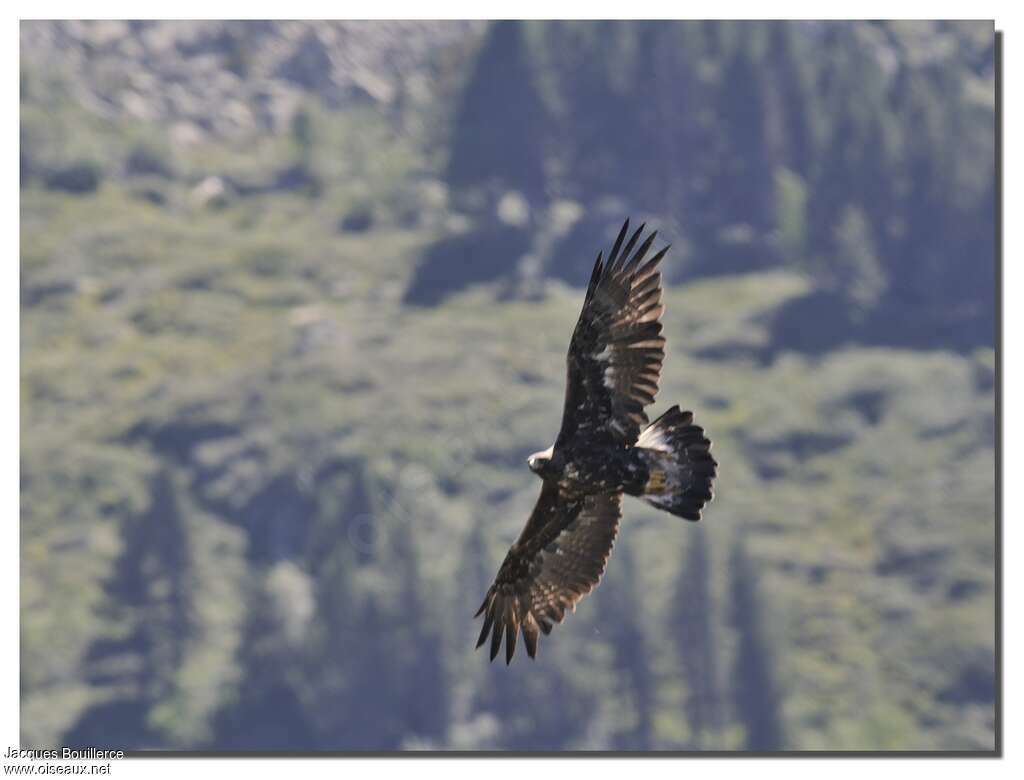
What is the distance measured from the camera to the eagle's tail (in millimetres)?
21859

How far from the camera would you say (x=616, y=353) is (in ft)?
72.6

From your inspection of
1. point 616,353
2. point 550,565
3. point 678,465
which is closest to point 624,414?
point 616,353

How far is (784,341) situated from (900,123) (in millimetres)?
43014

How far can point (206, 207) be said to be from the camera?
589 feet

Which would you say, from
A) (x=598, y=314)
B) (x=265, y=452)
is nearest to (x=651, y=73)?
(x=265, y=452)

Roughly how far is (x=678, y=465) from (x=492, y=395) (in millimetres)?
126477

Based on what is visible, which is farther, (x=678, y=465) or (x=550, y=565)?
(x=550, y=565)

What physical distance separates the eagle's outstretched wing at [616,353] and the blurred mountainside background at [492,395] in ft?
315

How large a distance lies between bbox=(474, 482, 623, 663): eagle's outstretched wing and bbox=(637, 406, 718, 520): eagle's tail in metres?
1.84

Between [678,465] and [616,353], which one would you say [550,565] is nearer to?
[678,465]

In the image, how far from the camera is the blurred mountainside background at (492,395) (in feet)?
400

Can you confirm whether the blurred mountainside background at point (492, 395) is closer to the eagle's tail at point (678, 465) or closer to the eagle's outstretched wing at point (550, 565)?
the eagle's outstretched wing at point (550, 565)

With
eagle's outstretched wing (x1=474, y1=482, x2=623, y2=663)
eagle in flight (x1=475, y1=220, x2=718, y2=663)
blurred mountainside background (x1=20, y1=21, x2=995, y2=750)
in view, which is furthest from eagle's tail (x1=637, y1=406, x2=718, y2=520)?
blurred mountainside background (x1=20, y1=21, x2=995, y2=750)

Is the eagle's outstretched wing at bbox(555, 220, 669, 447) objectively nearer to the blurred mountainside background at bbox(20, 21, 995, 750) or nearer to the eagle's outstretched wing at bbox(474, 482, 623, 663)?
the eagle's outstretched wing at bbox(474, 482, 623, 663)
